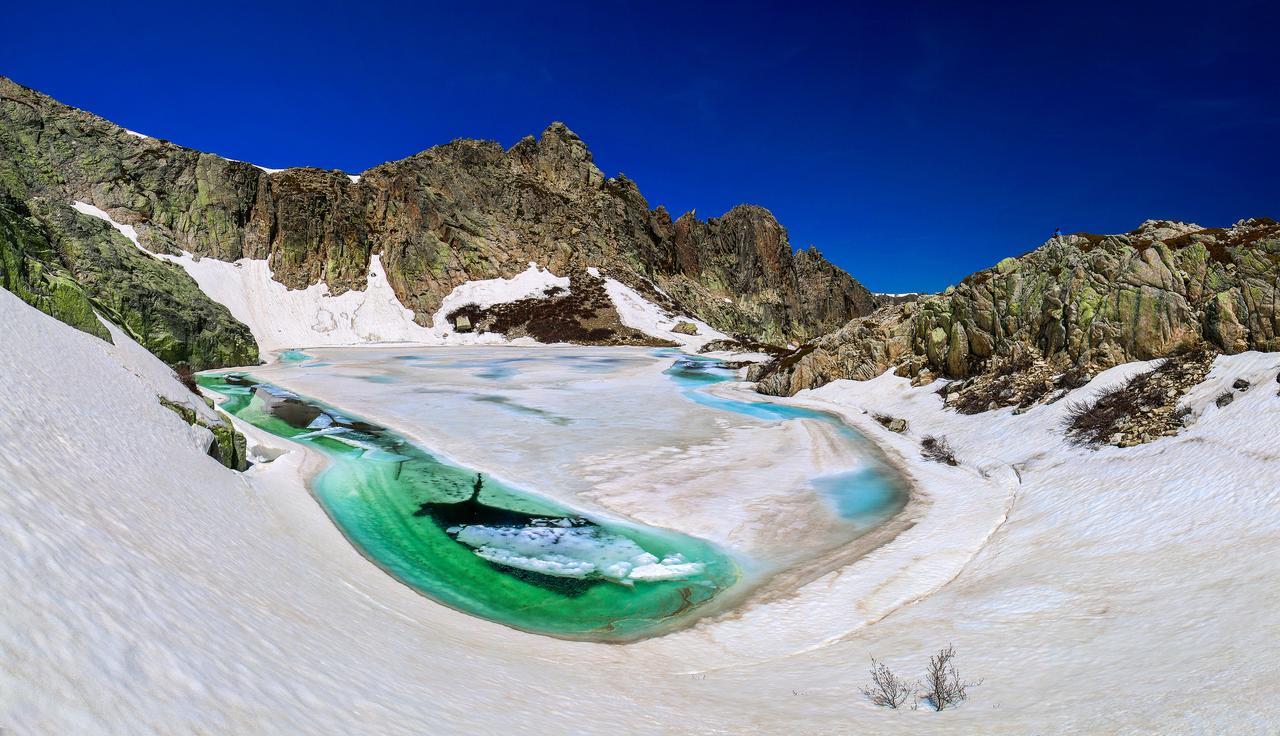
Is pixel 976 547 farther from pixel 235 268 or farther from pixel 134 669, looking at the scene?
pixel 235 268

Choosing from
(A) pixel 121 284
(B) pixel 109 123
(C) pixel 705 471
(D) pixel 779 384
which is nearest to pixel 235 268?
(B) pixel 109 123

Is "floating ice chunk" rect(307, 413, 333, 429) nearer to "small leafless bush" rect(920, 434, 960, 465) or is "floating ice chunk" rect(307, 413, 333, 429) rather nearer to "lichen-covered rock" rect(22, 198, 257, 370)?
"lichen-covered rock" rect(22, 198, 257, 370)

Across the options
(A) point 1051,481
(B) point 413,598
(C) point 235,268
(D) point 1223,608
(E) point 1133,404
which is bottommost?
(B) point 413,598

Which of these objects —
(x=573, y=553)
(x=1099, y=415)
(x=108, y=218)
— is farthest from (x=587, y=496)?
(x=108, y=218)

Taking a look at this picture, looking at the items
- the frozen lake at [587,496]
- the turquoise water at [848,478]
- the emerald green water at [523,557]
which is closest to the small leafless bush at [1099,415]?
the turquoise water at [848,478]

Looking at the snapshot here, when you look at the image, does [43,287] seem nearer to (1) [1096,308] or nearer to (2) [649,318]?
(1) [1096,308]
